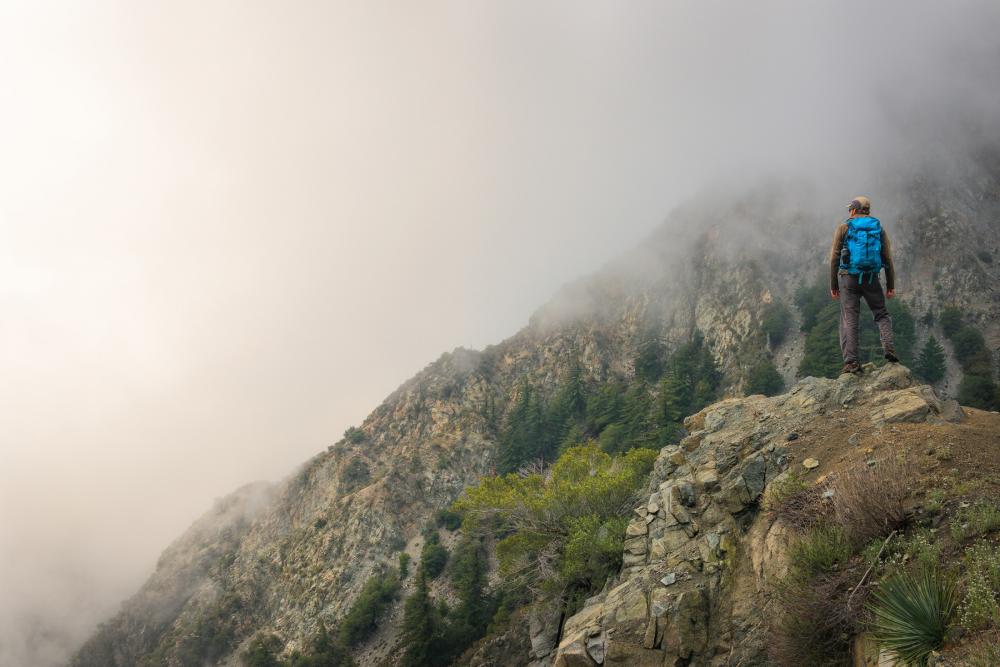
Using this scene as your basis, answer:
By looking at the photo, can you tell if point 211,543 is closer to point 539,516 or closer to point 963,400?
point 539,516

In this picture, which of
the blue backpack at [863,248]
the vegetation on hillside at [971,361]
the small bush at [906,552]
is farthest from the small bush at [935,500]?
the vegetation on hillside at [971,361]

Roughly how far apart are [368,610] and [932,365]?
62167 mm

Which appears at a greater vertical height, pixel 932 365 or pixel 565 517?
pixel 565 517

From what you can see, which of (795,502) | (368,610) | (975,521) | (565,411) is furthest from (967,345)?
(368,610)

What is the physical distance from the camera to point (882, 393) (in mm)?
10945

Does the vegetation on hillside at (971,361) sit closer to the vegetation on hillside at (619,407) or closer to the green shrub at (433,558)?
the vegetation on hillside at (619,407)

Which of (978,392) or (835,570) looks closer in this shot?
(835,570)

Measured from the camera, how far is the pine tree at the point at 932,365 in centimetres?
4638

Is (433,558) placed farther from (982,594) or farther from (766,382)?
(982,594)

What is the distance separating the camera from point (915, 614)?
15.2 ft

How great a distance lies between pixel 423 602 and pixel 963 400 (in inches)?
A: 1887

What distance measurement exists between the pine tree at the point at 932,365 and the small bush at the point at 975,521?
54398mm

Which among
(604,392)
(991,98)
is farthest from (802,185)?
(604,392)

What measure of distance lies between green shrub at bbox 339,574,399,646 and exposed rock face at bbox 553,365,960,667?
1719 inches
